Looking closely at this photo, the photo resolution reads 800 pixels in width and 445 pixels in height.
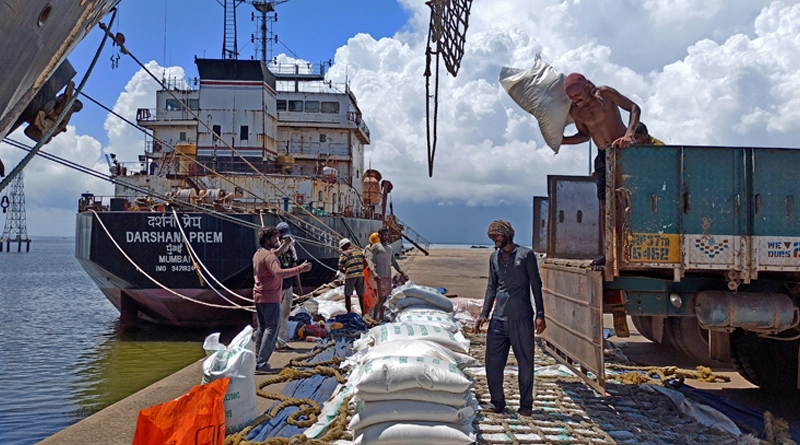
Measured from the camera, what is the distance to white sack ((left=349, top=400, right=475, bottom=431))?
3.71 meters

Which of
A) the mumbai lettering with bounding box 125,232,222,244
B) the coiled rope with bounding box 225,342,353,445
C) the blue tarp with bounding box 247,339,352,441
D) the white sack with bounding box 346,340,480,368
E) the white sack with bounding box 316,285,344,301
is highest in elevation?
the mumbai lettering with bounding box 125,232,222,244

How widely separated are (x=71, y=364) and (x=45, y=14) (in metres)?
9.52

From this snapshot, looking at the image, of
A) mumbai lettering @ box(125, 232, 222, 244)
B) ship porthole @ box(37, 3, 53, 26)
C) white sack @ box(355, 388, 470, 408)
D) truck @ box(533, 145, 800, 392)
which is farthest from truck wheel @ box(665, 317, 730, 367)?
mumbai lettering @ box(125, 232, 222, 244)

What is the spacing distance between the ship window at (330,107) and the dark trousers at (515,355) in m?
19.7

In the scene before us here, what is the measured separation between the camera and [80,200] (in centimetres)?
1376

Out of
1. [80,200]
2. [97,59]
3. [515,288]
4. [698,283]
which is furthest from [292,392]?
[80,200]

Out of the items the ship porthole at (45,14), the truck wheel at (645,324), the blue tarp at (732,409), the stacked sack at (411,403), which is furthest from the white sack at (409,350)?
the truck wheel at (645,324)

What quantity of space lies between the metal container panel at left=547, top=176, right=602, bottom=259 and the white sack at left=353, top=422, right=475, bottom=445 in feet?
11.2

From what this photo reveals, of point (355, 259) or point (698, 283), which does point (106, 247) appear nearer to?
point (355, 259)

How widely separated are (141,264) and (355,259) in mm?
5477

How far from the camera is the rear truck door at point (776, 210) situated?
4.24m

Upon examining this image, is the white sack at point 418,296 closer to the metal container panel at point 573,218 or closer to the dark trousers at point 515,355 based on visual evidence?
the metal container panel at point 573,218

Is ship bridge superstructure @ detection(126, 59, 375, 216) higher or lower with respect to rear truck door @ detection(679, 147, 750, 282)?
higher

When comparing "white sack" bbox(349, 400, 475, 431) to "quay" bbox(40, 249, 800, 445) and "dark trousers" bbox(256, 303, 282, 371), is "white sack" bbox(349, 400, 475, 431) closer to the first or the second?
"quay" bbox(40, 249, 800, 445)
